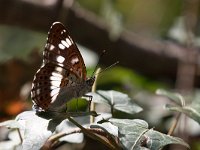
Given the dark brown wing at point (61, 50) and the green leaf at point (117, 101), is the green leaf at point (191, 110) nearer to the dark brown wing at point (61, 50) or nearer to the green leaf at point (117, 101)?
the green leaf at point (117, 101)

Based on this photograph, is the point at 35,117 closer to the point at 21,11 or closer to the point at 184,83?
the point at 184,83

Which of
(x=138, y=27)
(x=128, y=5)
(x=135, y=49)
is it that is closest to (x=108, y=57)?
(x=135, y=49)

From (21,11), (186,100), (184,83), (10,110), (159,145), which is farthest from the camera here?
Answer: (21,11)

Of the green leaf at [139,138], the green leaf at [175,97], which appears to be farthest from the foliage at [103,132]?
the green leaf at [175,97]

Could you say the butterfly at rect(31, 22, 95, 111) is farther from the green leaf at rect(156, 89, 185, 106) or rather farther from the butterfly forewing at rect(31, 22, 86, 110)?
the green leaf at rect(156, 89, 185, 106)

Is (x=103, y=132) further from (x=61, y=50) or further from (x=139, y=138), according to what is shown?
(x=61, y=50)

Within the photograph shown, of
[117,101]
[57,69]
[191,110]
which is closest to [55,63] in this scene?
[57,69]
